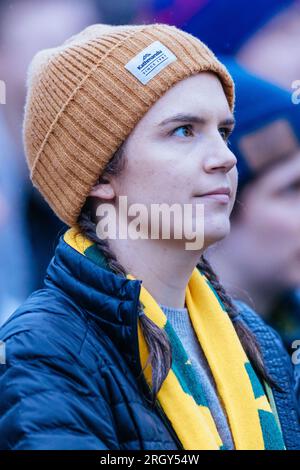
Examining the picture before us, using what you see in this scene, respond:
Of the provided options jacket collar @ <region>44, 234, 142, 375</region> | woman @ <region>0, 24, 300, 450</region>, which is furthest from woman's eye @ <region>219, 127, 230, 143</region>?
jacket collar @ <region>44, 234, 142, 375</region>

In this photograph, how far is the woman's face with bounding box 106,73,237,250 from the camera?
6.74 ft

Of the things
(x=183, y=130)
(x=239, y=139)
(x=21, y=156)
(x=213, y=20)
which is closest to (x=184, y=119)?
(x=183, y=130)

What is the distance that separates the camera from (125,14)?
3.23 meters

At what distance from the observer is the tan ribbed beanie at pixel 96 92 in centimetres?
215

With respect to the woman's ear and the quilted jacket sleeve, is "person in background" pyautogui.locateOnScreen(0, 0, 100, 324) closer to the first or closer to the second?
the woman's ear

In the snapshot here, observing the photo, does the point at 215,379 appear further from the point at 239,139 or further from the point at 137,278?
the point at 239,139

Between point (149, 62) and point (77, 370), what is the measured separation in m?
0.88

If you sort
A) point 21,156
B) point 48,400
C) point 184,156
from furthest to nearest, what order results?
point 21,156 < point 184,156 < point 48,400

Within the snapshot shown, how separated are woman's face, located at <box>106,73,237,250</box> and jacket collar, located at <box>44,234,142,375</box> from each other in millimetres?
245

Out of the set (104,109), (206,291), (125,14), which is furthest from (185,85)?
(125,14)

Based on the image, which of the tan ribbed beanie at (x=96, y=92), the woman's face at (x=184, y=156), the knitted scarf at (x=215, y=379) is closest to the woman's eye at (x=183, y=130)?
the woman's face at (x=184, y=156)

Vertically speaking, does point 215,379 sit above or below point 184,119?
below

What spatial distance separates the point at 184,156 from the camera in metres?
2.07
